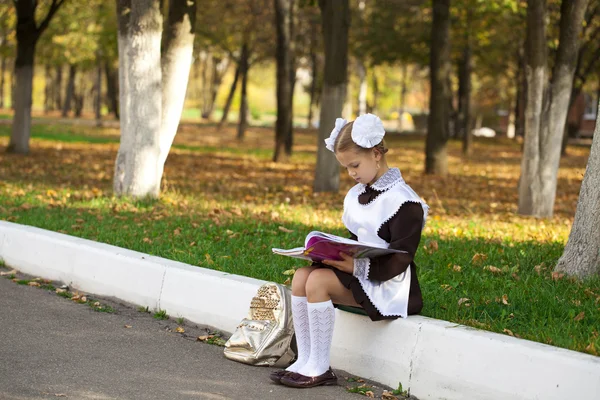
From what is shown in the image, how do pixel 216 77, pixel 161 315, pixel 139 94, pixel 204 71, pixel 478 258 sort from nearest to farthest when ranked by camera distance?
1. pixel 161 315
2. pixel 478 258
3. pixel 139 94
4. pixel 216 77
5. pixel 204 71

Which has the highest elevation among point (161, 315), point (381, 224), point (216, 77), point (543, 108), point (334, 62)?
point (216, 77)

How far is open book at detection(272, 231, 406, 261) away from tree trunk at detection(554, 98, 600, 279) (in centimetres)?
260

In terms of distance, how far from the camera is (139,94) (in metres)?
12.9

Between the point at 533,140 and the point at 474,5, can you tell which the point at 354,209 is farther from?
the point at 474,5

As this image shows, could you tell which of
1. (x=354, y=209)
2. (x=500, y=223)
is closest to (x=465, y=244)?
(x=500, y=223)

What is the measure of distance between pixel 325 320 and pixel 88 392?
1.41 meters

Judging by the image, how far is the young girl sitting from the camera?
5.39 metres

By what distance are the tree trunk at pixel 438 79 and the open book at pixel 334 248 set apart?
16876mm

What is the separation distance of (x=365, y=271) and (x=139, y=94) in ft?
26.5

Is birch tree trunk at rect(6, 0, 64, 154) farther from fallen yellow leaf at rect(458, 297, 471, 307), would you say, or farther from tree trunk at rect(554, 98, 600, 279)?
fallen yellow leaf at rect(458, 297, 471, 307)

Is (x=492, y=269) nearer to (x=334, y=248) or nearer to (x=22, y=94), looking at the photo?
(x=334, y=248)

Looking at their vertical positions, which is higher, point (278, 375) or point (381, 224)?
point (381, 224)

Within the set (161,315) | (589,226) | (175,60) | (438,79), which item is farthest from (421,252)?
(438,79)

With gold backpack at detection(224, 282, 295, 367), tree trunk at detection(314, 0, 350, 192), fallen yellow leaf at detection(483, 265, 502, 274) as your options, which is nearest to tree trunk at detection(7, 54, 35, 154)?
tree trunk at detection(314, 0, 350, 192)
